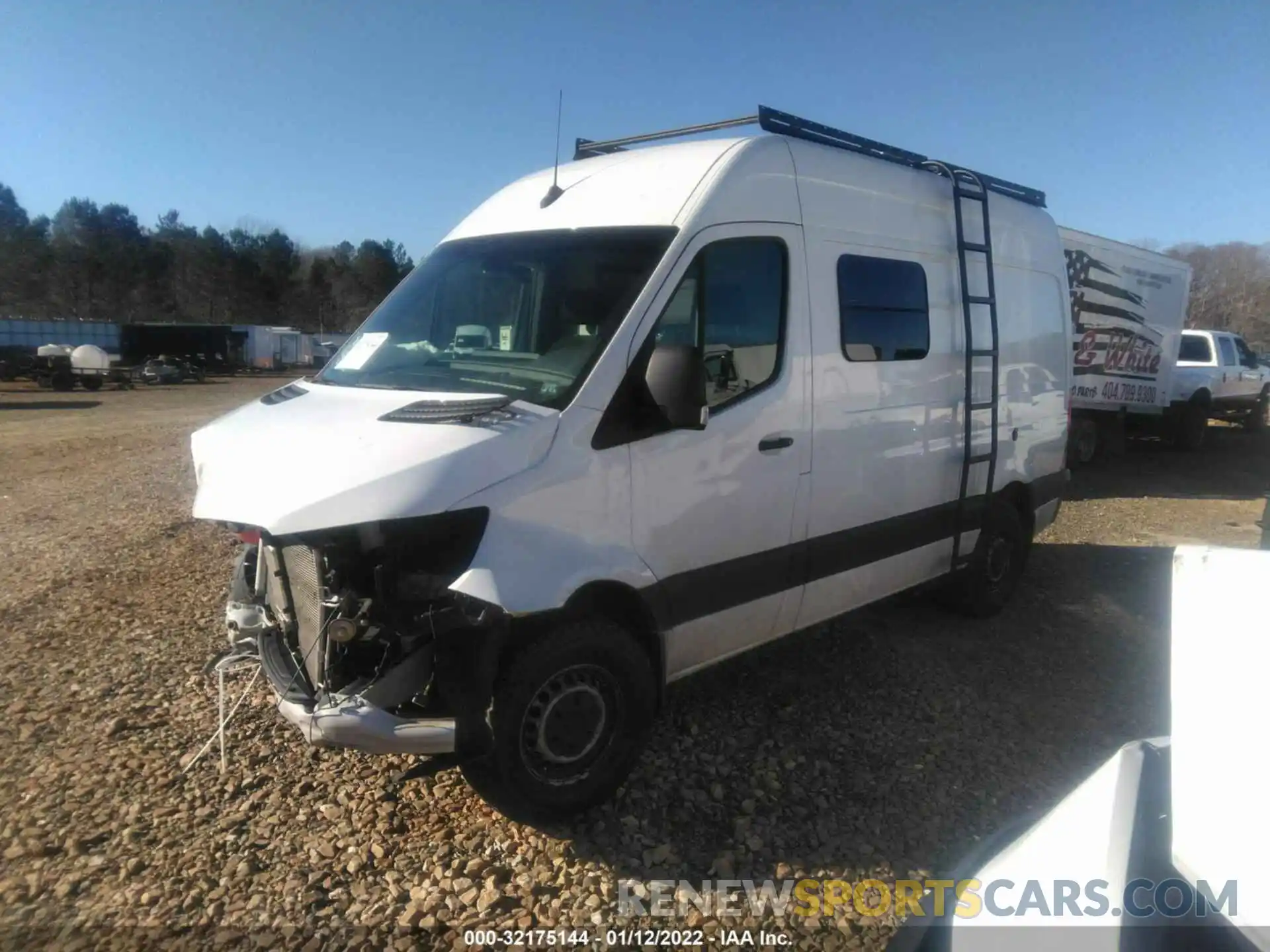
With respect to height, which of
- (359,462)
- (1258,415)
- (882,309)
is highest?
(882,309)

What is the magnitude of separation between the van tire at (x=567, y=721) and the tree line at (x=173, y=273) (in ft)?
173

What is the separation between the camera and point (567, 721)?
3.53 metres

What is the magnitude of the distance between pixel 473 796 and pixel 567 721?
652 mm

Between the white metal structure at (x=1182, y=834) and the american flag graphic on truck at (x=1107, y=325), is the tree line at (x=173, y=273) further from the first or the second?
the white metal structure at (x=1182, y=834)

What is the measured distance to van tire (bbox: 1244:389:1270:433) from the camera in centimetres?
1919

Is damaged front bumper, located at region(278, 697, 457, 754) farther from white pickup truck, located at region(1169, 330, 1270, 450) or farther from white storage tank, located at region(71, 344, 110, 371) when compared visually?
white storage tank, located at region(71, 344, 110, 371)

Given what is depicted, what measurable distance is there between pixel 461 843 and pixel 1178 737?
2683 mm

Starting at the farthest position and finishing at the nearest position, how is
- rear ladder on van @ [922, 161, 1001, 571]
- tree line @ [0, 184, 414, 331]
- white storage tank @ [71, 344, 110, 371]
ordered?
tree line @ [0, 184, 414, 331] < white storage tank @ [71, 344, 110, 371] < rear ladder on van @ [922, 161, 1001, 571]

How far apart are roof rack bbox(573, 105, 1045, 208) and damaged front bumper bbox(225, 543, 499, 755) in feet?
9.50

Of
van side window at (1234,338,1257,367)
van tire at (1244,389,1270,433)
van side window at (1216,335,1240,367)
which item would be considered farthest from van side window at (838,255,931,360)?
van tire at (1244,389,1270,433)

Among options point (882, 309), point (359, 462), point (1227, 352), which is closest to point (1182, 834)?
point (359, 462)

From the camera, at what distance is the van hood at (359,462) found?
3025 mm

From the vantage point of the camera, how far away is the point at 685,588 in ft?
12.8

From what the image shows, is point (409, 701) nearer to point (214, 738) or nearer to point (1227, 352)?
point (214, 738)
